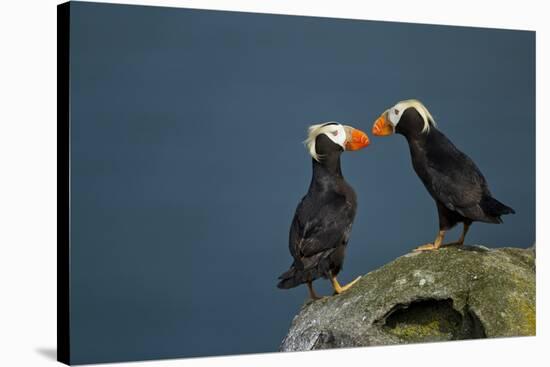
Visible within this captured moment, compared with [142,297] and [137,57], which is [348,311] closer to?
[142,297]

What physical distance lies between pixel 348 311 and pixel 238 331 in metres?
0.80

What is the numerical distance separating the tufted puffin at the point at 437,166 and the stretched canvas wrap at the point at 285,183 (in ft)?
0.05

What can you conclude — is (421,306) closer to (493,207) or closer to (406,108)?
(493,207)

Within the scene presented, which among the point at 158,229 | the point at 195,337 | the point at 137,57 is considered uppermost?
the point at 137,57

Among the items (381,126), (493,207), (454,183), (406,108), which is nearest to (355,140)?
(381,126)

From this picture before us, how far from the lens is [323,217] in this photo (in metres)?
7.90

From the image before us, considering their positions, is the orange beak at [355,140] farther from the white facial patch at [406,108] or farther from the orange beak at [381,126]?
the white facial patch at [406,108]

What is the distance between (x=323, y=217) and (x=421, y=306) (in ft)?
3.23

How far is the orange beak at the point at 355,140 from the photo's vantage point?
8.08 m

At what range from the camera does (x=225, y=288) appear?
7.71 metres

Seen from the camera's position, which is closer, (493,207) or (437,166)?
(437,166)

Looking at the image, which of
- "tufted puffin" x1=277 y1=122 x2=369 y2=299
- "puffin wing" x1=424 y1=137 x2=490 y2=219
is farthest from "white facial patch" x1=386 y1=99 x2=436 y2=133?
"tufted puffin" x1=277 y1=122 x2=369 y2=299

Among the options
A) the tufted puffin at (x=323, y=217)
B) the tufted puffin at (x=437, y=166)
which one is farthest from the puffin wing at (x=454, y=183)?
the tufted puffin at (x=323, y=217)

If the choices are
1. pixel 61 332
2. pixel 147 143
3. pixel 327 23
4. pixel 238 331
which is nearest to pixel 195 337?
pixel 238 331
